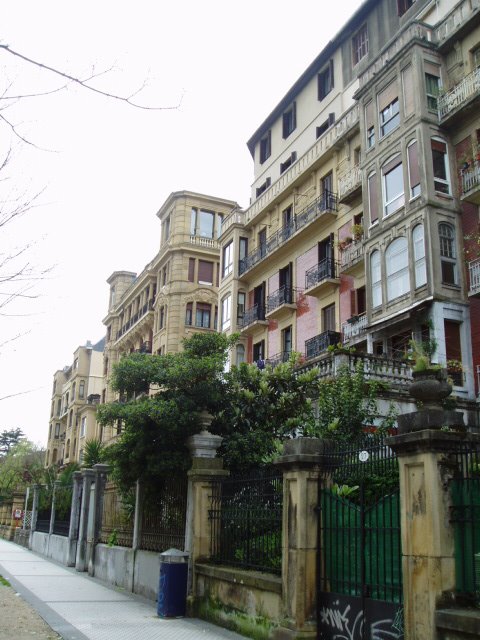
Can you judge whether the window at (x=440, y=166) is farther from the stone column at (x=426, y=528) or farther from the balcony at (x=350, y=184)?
the stone column at (x=426, y=528)

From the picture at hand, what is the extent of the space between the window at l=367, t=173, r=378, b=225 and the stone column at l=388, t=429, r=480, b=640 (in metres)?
18.3

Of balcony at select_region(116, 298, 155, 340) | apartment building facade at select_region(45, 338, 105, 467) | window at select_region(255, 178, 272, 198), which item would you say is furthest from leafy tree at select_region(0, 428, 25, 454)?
window at select_region(255, 178, 272, 198)

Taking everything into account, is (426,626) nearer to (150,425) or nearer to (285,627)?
(285,627)

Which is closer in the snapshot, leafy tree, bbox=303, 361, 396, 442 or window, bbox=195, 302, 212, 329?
leafy tree, bbox=303, 361, 396, 442

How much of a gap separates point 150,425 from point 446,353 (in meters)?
11.7

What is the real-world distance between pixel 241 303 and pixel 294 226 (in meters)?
6.00

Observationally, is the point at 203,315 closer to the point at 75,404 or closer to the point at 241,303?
the point at 241,303

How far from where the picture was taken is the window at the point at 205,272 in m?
44.7

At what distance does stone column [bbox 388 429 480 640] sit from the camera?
647 centimetres

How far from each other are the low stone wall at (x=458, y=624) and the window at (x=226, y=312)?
28.7 metres

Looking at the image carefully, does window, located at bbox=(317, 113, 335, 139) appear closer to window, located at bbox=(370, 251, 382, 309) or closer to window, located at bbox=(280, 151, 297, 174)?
window, located at bbox=(280, 151, 297, 174)

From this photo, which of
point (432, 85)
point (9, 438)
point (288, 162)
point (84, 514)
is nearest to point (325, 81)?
point (288, 162)

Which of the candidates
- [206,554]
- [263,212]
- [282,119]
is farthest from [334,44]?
[206,554]

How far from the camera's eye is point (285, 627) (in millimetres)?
8656
